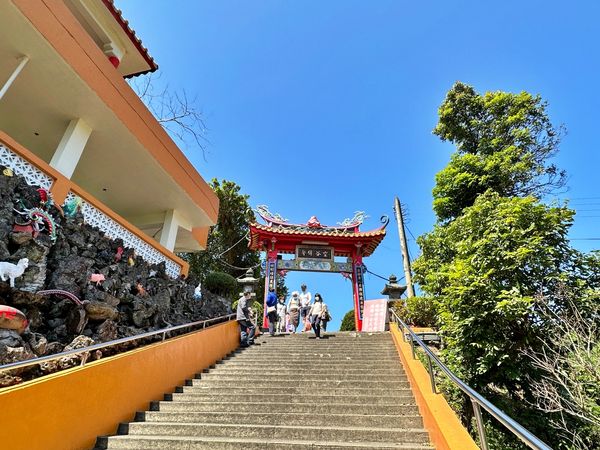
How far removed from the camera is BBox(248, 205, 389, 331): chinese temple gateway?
13305 millimetres

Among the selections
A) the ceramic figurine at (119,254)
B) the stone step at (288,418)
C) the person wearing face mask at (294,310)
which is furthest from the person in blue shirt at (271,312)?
the stone step at (288,418)

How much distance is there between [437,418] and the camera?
314 centimetres

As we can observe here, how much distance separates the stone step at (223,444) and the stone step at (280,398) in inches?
41.5

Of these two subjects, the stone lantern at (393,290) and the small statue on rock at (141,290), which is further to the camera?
the stone lantern at (393,290)

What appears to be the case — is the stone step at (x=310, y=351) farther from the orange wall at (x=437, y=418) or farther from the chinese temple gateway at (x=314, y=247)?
the chinese temple gateway at (x=314, y=247)

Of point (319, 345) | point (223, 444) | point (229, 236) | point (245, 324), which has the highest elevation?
point (229, 236)

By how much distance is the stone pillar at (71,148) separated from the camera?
575cm

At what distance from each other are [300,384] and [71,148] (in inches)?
228

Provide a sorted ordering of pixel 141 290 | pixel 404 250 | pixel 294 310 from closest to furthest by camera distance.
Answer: pixel 141 290, pixel 294 310, pixel 404 250

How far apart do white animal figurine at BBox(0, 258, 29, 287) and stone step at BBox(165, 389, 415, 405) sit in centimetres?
251

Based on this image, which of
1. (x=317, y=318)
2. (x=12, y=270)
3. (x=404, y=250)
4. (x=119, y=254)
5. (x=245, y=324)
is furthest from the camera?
(x=404, y=250)

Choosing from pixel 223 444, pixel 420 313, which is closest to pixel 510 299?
pixel 420 313

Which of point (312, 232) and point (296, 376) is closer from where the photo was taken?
point (296, 376)

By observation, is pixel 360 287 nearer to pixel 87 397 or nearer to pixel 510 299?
pixel 510 299
